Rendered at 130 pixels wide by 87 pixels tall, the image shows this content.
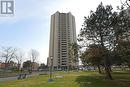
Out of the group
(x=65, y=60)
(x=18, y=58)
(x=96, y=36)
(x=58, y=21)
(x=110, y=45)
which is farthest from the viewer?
(x=58, y=21)

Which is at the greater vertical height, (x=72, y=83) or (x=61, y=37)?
(x=61, y=37)

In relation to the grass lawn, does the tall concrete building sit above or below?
above

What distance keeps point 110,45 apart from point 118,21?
4.53m

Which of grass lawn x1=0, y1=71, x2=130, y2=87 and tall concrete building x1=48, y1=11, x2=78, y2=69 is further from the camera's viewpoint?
tall concrete building x1=48, y1=11, x2=78, y2=69

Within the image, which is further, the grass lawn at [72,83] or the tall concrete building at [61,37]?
the tall concrete building at [61,37]

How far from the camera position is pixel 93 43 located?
123 ft

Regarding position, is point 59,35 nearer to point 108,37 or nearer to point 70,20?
point 70,20

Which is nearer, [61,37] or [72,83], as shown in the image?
[72,83]

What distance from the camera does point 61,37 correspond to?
161 metres

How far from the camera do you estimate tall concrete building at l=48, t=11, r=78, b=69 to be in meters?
158

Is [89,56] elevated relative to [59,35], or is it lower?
lower

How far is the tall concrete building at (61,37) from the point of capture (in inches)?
6206

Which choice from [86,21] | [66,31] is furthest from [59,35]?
[86,21]

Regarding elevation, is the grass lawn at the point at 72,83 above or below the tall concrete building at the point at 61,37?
below
